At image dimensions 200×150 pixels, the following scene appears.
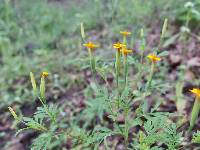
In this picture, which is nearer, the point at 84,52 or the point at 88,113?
the point at 88,113

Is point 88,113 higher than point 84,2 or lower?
lower

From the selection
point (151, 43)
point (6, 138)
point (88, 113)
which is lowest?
point (6, 138)

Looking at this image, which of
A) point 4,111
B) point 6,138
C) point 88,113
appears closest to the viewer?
point 88,113

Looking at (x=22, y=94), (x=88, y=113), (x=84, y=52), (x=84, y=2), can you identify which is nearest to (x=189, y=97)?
(x=88, y=113)

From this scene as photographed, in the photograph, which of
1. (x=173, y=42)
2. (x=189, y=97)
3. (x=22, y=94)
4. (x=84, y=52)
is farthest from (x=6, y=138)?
(x=173, y=42)

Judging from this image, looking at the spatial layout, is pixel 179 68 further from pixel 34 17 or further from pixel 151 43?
pixel 34 17

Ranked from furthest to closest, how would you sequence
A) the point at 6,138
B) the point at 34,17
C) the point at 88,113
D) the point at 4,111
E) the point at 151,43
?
the point at 34,17, the point at 151,43, the point at 4,111, the point at 6,138, the point at 88,113
